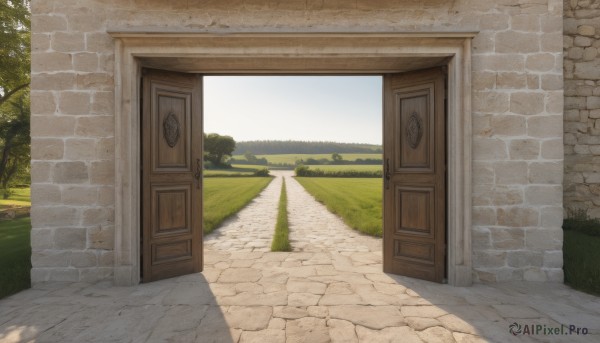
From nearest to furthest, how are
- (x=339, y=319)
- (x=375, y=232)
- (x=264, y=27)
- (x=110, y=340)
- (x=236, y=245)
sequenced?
(x=110, y=340), (x=339, y=319), (x=264, y=27), (x=236, y=245), (x=375, y=232)

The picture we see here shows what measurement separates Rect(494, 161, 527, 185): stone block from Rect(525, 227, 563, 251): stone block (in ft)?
2.07

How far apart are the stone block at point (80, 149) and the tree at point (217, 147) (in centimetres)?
5132

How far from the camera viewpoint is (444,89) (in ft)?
13.5

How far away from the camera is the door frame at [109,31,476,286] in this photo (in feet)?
12.9

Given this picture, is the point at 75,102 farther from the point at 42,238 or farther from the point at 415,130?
the point at 415,130

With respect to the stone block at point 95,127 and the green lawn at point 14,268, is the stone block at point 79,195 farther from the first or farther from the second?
the green lawn at point 14,268

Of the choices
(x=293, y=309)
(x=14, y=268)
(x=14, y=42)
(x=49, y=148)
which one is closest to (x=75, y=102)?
(x=49, y=148)

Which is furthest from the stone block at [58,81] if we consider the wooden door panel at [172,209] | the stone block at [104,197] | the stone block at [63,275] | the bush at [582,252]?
the bush at [582,252]

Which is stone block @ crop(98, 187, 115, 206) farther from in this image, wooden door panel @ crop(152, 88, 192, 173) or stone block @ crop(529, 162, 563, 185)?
stone block @ crop(529, 162, 563, 185)

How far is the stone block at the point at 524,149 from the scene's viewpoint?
13.3 ft

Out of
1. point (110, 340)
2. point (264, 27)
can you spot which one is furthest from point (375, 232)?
point (110, 340)

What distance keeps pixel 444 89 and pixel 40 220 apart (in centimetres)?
526

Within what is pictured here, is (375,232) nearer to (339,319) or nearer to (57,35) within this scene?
(339,319)

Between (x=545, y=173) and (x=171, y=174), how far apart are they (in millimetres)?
4745
